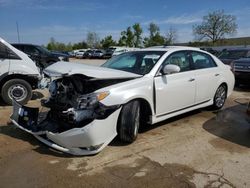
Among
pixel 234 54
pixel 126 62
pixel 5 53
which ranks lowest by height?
pixel 234 54

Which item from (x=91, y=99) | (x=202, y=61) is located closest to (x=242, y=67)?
(x=202, y=61)

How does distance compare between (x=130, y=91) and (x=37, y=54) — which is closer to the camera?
(x=130, y=91)

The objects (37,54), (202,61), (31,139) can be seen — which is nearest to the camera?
(31,139)

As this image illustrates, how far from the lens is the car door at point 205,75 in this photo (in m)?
5.57

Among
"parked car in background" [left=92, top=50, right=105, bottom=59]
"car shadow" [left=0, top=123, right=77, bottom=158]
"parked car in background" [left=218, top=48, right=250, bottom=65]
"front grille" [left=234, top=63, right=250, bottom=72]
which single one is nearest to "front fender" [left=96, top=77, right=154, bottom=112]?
"car shadow" [left=0, top=123, right=77, bottom=158]

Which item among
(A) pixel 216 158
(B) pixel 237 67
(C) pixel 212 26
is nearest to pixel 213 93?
(A) pixel 216 158

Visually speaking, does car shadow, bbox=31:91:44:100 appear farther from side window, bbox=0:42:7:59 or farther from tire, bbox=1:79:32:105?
side window, bbox=0:42:7:59

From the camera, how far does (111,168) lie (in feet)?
11.5

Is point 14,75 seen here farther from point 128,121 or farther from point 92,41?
point 92,41

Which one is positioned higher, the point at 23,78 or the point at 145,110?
the point at 23,78

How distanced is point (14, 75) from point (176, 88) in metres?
4.17

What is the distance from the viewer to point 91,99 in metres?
3.80

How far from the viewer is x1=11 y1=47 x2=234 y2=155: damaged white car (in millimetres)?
3717

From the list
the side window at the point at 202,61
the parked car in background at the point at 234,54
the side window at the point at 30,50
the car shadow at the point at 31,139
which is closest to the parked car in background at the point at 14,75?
the car shadow at the point at 31,139
